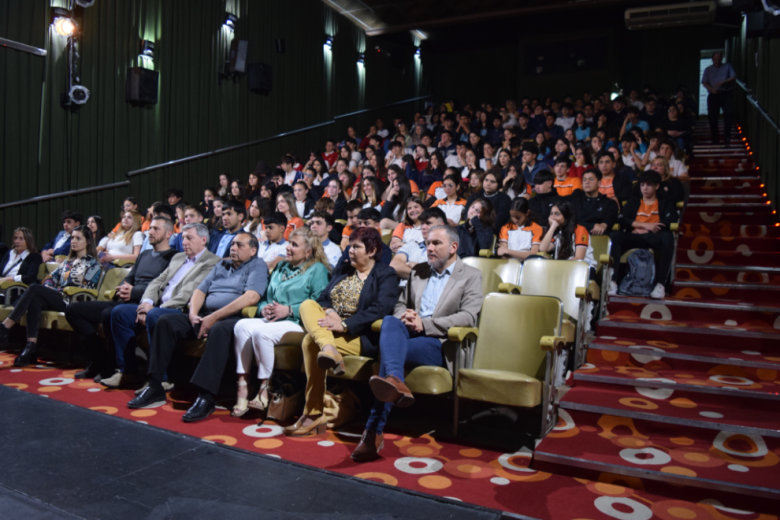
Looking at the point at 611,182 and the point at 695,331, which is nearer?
the point at 695,331

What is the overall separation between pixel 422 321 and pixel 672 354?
1.27 meters

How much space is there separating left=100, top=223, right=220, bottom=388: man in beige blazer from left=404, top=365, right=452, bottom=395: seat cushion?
1.42m

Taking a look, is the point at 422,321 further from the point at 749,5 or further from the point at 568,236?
the point at 749,5

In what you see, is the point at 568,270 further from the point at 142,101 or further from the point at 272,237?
the point at 142,101

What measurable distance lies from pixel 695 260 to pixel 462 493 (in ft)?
9.31

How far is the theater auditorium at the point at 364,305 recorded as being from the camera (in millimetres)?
1926

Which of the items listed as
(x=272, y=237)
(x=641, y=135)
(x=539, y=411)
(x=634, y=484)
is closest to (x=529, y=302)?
(x=539, y=411)

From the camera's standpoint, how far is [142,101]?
6293 millimetres

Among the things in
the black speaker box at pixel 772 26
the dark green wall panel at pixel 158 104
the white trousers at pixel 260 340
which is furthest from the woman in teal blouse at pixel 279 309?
the dark green wall panel at pixel 158 104

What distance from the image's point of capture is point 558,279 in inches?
122

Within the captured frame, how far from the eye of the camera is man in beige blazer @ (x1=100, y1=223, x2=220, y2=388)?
10.4ft

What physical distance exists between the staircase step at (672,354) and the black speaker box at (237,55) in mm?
6031

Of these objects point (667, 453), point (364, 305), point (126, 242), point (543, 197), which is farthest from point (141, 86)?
point (667, 453)

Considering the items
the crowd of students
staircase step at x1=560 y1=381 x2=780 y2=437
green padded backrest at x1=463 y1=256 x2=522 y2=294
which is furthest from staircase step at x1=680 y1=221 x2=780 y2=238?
staircase step at x1=560 y1=381 x2=780 y2=437
